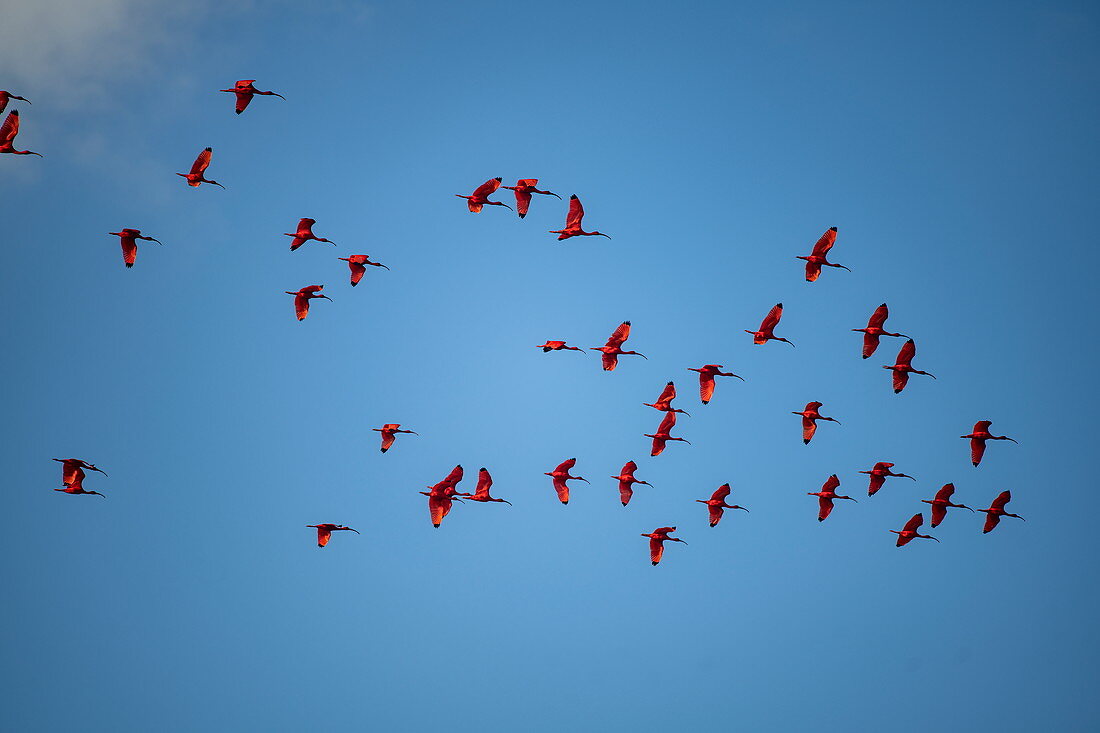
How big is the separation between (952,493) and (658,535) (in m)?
13.5

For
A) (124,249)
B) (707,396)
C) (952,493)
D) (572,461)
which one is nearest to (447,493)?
(572,461)

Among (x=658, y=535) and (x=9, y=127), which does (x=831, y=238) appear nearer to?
(x=658, y=535)

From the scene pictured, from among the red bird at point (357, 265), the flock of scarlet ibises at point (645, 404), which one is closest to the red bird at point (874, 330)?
the flock of scarlet ibises at point (645, 404)

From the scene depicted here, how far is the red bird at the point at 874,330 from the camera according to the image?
66.4 metres

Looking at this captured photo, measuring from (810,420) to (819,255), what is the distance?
868cm

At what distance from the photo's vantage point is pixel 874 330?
66.5 metres

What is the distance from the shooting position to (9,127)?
6225 cm

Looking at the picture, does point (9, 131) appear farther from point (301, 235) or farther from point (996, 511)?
point (996, 511)

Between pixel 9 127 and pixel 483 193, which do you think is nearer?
pixel 9 127

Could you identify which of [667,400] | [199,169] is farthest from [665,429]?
[199,169]

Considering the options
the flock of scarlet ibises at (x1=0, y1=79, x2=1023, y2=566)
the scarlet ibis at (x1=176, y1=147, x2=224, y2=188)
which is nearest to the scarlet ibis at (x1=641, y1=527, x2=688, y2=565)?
the flock of scarlet ibises at (x1=0, y1=79, x2=1023, y2=566)

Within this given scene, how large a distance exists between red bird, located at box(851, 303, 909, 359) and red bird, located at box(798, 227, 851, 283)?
10.4 feet

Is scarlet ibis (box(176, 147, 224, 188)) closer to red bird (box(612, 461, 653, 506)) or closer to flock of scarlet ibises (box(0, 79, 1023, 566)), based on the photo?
flock of scarlet ibises (box(0, 79, 1023, 566))

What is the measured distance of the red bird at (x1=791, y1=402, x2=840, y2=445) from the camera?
70.1 metres
